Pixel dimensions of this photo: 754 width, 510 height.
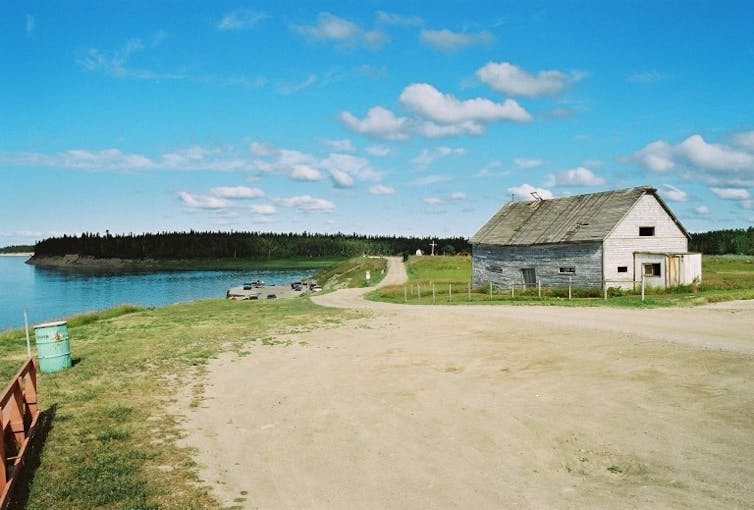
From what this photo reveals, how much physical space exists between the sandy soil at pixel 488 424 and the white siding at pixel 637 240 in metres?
18.0

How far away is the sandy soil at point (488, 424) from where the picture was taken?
7371 millimetres

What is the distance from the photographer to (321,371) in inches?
595

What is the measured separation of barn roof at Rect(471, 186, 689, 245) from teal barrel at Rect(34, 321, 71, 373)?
32.4m

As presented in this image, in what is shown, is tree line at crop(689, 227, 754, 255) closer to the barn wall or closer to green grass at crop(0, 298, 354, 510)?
the barn wall

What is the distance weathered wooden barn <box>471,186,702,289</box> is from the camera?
36.7 metres

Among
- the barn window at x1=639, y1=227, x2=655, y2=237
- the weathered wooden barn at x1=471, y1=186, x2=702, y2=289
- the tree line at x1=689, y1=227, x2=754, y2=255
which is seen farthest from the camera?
the tree line at x1=689, y1=227, x2=754, y2=255

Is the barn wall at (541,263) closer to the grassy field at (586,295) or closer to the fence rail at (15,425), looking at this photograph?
the grassy field at (586,295)

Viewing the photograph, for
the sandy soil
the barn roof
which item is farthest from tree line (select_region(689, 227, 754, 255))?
the sandy soil

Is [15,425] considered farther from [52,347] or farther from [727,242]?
[727,242]

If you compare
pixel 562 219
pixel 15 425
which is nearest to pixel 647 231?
pixel 562 219

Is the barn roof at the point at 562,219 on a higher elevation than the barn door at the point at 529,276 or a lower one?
higher

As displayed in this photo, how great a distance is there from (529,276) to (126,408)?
35.4 meters

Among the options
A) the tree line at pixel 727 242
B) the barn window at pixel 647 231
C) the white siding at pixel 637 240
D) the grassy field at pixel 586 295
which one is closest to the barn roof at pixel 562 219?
the white siding at pixel 637 240

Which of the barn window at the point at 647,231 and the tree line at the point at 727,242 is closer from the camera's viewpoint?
the barn window at the point at 647,231
